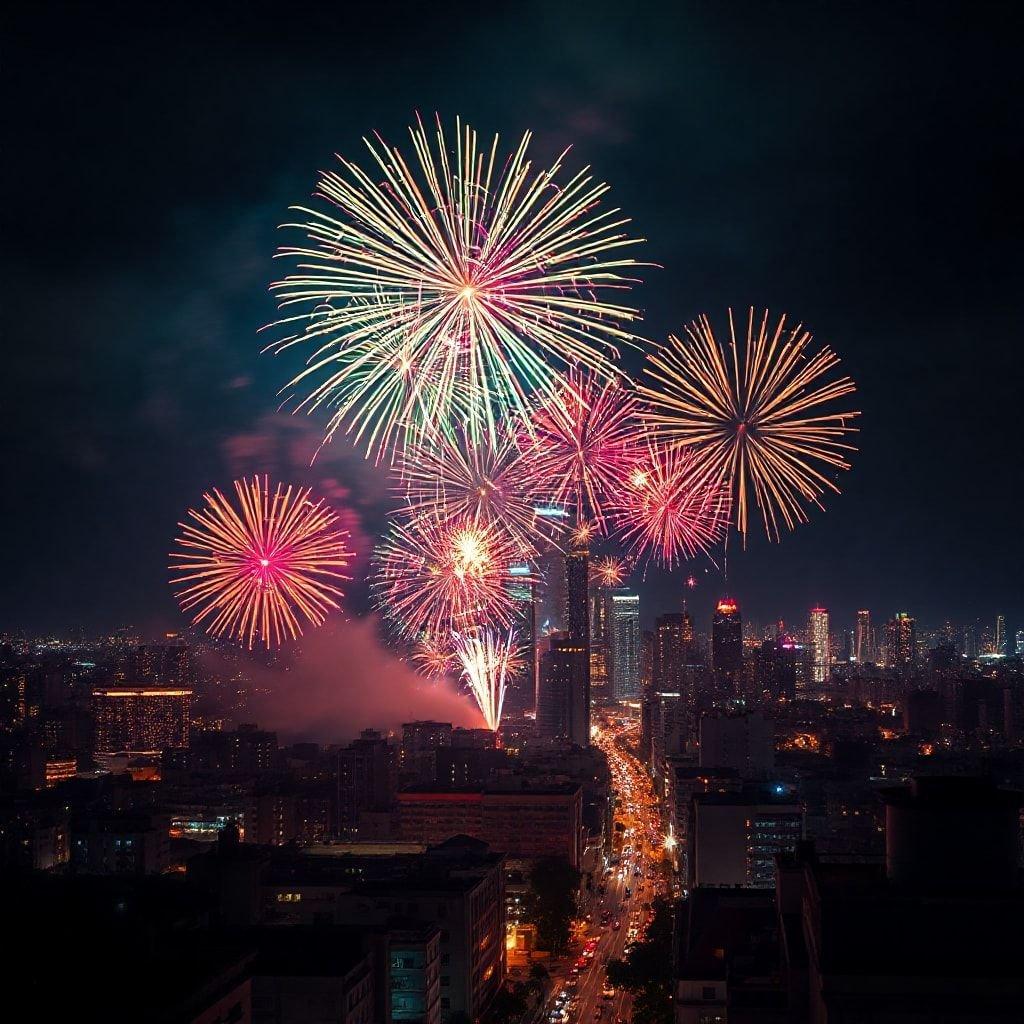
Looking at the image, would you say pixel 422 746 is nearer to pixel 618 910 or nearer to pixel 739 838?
pixel 618 910

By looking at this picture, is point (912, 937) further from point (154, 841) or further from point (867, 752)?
point (867, 752)

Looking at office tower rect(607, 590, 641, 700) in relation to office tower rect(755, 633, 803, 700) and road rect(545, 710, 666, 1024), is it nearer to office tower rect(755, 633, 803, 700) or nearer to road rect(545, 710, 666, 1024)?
office tower rect(755, 633, 803, 700)

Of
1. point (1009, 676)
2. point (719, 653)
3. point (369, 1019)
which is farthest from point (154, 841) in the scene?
point (1009, 676)

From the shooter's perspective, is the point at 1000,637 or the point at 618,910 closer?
the point at 618,910

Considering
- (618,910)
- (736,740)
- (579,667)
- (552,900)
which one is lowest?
(618,910)

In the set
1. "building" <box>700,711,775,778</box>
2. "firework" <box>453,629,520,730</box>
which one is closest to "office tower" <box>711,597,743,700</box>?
"building" <box>700,711,775,778</box>

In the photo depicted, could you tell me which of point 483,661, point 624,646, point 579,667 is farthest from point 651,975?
point 624,646

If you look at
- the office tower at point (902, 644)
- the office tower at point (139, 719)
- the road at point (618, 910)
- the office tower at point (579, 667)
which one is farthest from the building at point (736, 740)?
the office tower at point (902, 644)
